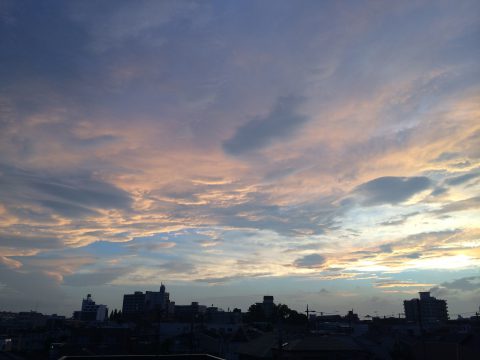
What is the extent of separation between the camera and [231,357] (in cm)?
5878

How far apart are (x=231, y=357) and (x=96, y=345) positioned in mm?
27111

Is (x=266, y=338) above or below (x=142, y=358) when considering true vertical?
below

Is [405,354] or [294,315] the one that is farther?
[294,315]

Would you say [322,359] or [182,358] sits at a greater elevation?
[182,358]

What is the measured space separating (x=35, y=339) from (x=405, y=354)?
75.8 metres

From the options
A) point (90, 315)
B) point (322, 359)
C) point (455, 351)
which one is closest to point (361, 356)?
point (322, 359)

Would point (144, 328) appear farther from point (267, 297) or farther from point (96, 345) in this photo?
point (267, 297)

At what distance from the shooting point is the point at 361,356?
41.2m

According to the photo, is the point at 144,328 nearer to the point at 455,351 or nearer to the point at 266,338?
the point at 266,338

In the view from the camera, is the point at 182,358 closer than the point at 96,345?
Yes

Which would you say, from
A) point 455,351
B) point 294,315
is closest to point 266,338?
point 455,351

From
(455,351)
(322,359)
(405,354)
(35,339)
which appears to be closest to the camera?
(322,359)

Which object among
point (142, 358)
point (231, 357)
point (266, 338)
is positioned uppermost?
point (142, 358)

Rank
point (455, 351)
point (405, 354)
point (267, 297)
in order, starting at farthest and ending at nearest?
1. point (267, 297)
2. point (405, 354)
3. point (455, 351)
